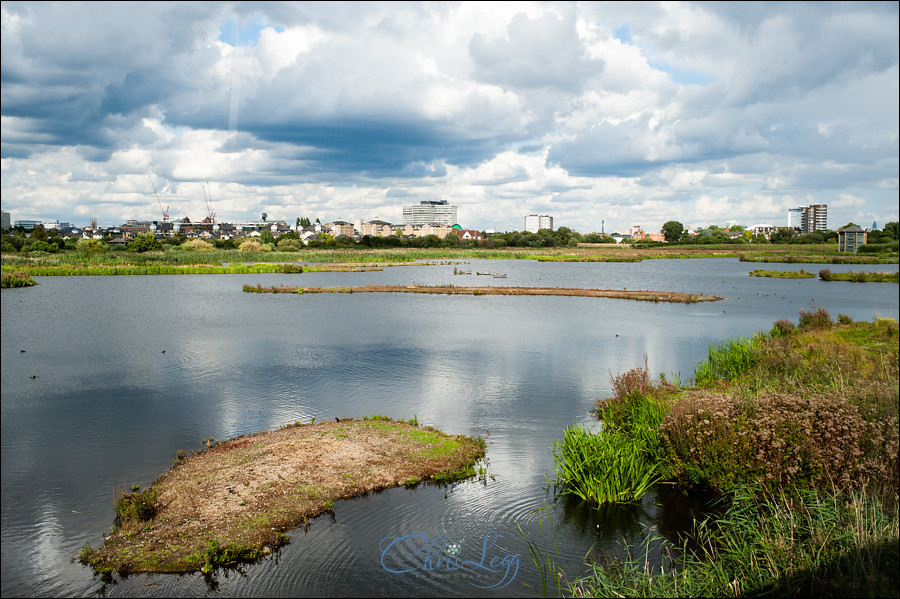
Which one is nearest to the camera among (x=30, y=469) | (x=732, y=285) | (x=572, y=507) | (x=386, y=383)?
(x=572, y=507)

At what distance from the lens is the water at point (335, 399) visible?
9508 millimetres

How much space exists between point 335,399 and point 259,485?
808 cm

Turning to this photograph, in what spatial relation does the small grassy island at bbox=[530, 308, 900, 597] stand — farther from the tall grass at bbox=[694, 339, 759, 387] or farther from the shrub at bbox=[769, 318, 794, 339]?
the shrub at bbox=[769, 318, 794, 339]

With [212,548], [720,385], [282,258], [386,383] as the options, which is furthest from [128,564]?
[282,258]

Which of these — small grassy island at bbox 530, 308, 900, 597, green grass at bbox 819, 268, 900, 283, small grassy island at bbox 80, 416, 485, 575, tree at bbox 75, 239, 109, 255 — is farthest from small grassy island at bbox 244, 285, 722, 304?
tree at bbox 75, 239, 109, 255

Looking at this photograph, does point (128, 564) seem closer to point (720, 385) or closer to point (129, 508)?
point (129, 508)

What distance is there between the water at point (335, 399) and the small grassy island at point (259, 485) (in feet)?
1.21

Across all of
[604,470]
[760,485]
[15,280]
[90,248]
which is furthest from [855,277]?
[90,248]

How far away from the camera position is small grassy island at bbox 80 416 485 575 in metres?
9.32

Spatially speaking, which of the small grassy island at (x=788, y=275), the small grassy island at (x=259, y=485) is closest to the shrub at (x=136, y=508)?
the small grassy island at (x=259, y=485)

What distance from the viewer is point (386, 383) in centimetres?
2156

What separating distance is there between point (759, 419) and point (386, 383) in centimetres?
1374

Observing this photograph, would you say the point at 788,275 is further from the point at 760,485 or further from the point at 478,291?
the point at 760,485

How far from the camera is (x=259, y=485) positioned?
1132 cm
